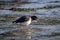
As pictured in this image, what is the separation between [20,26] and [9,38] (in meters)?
2.18

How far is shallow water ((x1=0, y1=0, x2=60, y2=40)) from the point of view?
12961 millimetres

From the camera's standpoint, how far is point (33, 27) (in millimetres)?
14609

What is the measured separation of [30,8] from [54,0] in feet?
12.8

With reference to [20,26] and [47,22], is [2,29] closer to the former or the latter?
[20,26]

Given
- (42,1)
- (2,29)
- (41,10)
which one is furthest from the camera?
(42,1)

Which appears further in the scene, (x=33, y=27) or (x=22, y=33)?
(x=33, y=27)

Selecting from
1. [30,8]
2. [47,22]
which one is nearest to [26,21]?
[47,22]

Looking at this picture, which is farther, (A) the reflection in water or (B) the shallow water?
(B) the shallow water

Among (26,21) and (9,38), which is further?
(26,21)

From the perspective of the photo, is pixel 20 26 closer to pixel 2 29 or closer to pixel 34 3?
pixel 2 29

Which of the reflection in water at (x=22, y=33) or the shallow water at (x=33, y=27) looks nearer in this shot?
the reflection in water at (x=22, y=33)

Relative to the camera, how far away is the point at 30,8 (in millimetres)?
19172

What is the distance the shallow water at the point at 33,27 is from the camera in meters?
13.0

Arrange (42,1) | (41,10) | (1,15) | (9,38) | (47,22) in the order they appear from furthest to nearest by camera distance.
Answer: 1. (42,1)
2. (41,10)
3. (1,15)
4. (47,22)
5. (9,38)
